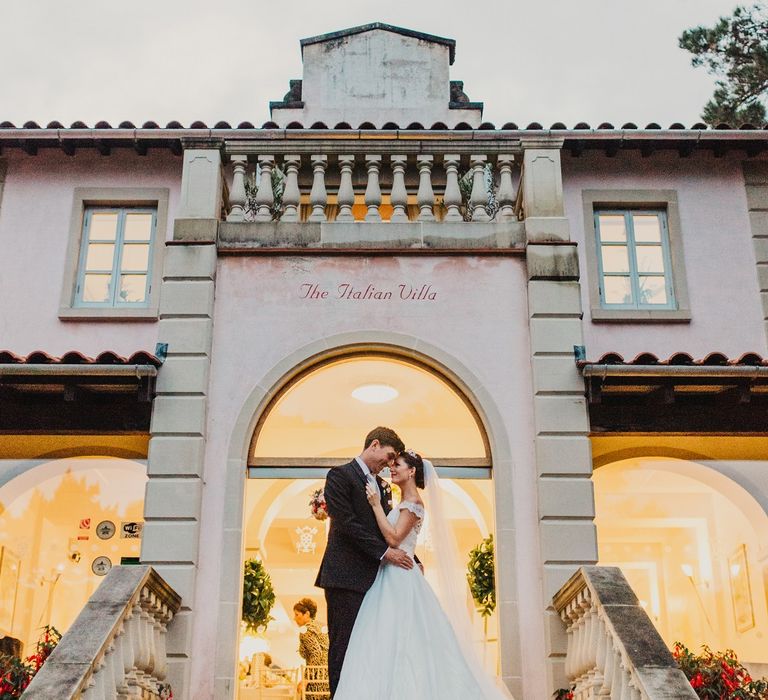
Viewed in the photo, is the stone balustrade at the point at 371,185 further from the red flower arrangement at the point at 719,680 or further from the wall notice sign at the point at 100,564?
the wall notice sign at the point at 100,564

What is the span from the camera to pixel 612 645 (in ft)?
24.4

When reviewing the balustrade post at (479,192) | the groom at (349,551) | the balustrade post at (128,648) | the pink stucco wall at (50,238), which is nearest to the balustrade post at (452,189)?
the balustrade post at (479,192)

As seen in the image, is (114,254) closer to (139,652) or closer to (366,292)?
(366,292)

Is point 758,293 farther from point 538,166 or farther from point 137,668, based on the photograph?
point 137,668

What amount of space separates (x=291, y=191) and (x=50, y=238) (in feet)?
11.1

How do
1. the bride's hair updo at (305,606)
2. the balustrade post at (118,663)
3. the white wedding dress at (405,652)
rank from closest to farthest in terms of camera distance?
the white wedding dress at (405,652) → the balustrade post at (118,663) → the bride's hair updo at (305,606)

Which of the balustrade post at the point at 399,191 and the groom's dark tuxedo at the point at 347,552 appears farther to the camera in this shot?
the balustrade post at the point at 399,191

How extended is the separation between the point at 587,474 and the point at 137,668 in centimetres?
460

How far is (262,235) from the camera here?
10.8 metres

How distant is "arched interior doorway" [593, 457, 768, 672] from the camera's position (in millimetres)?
11688

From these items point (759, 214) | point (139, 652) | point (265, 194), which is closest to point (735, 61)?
point (759, 214)

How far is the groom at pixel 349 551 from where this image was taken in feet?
24.7

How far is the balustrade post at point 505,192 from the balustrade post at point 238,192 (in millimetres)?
2899

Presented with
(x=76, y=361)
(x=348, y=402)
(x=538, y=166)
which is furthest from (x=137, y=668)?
(x=538, y=166)
